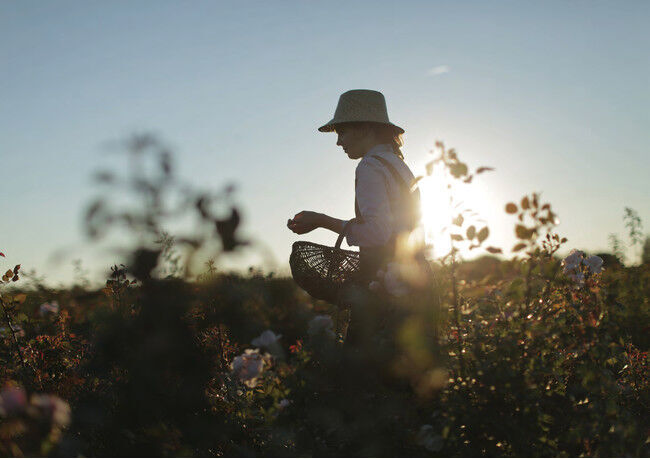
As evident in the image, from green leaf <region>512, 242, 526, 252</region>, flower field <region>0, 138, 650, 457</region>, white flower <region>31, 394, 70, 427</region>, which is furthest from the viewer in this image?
green leaf <region>512, 242, 526, 252</region>

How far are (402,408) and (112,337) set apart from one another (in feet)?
4.26

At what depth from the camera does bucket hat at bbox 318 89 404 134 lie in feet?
11.2

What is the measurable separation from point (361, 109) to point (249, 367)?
5.74 ft

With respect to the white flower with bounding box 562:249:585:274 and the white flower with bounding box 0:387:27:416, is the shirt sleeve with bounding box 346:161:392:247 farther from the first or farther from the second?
the white flower with bounding box 0:387:27:416

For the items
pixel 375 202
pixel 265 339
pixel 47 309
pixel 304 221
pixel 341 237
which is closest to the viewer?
pixel 265 339

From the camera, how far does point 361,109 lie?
11.3 feet

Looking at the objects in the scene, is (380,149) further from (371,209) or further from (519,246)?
(519,246)

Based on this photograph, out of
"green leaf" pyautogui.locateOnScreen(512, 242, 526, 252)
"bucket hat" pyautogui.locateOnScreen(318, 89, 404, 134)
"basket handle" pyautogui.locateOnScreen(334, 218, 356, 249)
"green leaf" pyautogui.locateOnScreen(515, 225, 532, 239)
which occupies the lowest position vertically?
"green leaf" pyautogui.locateOnScreen(512, 242, 526, 252)

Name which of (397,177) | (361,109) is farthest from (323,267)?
(361,109)

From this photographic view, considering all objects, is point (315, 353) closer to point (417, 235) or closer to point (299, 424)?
point (299, 424)

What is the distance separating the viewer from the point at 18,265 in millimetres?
3848

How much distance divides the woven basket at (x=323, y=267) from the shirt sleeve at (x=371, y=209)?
4.3 inches

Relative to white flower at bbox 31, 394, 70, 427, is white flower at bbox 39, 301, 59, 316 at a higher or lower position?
higher

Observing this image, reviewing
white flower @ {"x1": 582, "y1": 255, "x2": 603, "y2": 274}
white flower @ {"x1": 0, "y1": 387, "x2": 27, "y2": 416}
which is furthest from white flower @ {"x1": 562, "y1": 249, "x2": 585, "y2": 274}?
white flower @ {"x1": 0, "y1": 387, "x2": 27, "y2": 416}
